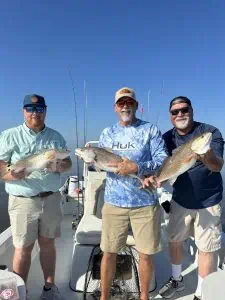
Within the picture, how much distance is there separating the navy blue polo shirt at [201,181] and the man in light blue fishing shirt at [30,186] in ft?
4.87

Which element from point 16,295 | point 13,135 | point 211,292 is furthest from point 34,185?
point 211,292

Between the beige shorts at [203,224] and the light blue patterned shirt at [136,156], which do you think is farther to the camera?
the beige shorts at [203,224]

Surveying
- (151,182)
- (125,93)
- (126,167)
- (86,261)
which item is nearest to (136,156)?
(126,167)

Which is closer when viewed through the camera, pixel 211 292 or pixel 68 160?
pixel 211 292

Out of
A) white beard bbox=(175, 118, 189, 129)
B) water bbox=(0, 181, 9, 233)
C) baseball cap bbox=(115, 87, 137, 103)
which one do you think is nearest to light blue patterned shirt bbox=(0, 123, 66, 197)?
baseball cap bbox=(115, 87, 137, 103)

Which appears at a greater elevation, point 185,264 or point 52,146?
point 52,146

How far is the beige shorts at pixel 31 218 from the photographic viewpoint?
3658mm

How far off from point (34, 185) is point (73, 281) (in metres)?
1.55

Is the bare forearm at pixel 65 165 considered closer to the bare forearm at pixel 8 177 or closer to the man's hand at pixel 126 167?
the bare forearm at pixel 8 177

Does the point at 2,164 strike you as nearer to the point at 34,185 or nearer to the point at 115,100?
the point at 34,185

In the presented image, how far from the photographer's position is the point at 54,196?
12.5 ft

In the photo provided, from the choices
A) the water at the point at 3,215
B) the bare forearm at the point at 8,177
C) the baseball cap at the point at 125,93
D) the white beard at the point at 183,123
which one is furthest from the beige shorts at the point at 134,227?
the water at the point at 3,215

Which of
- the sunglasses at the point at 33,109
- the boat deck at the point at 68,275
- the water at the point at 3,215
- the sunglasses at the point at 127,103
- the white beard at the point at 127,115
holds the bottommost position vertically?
the water at the point at 3,215

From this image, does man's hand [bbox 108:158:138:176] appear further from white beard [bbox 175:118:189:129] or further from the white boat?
the white boat
